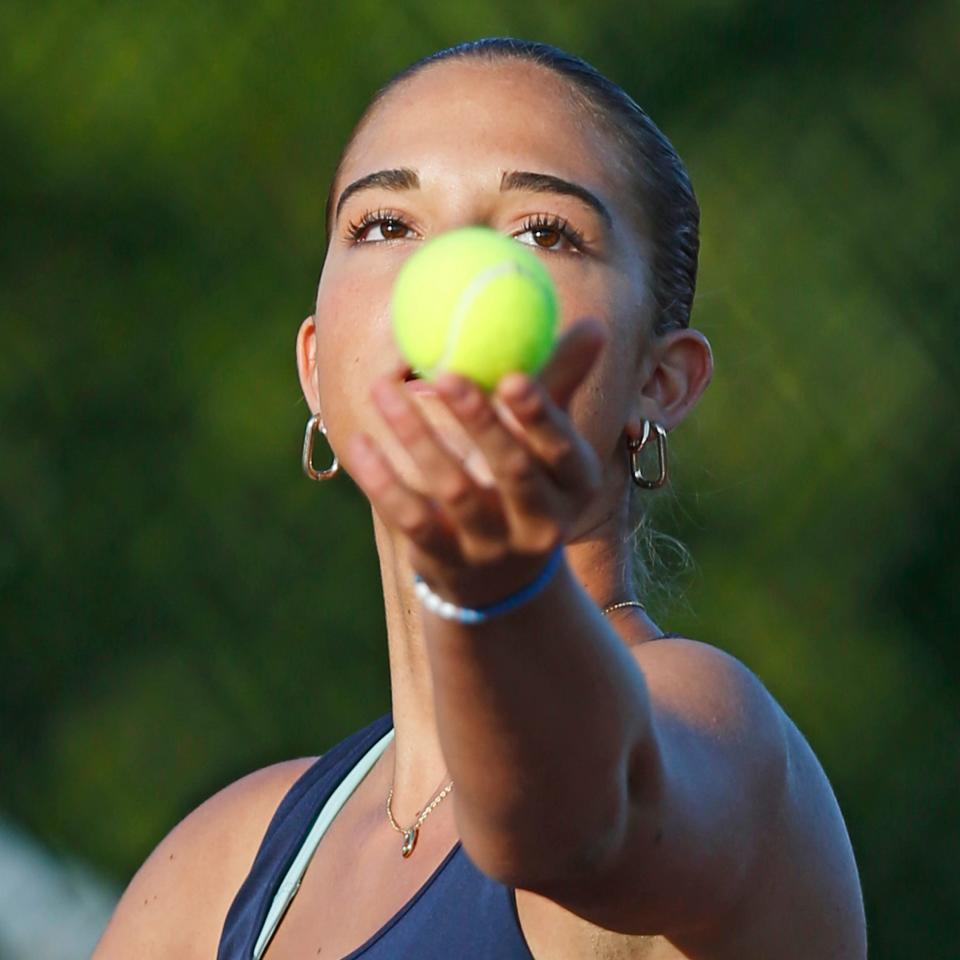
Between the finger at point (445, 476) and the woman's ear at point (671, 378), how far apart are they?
2.46 feet

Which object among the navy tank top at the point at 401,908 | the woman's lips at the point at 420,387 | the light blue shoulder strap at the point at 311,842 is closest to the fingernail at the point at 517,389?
the woman's lips at the point at 420,387

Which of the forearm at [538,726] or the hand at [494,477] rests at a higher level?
the hand at [494,477]

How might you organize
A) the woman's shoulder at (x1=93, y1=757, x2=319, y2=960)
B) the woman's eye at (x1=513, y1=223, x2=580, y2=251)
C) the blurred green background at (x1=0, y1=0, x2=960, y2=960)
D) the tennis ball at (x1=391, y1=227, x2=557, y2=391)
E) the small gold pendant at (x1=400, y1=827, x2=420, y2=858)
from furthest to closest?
the blurred green background at (x1=0, y1=0, x2=960, y2=960) < the woman's shoulder at (x1=93, y1=757, x2=319, y2=960) < the small gold pendant at (x1=400, y1=827, x2=420, y2=858) < the woman's eye at (x1=513, y1=223, x2=580, y2=251) < the tennis ball at (x1=391, y1=227, x2=557, y2=391)

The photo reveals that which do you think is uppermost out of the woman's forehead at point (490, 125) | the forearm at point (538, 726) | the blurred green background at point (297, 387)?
the woman's forehead at point (490, 125)

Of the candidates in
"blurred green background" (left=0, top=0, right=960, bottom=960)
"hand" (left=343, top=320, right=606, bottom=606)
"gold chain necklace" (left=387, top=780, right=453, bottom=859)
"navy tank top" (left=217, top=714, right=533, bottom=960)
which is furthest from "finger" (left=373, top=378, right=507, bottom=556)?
"blurred green background" (left=0, top=0, right=960, bottom=960)

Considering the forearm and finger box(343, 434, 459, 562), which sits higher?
finger box(343, 434, 459, 562)

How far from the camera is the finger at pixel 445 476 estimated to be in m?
0.99

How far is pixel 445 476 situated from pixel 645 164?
85 cm

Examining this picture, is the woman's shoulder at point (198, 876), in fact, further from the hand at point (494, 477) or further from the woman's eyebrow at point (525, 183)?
the hand at point (494, 477)

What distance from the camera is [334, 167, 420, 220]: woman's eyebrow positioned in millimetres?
1685

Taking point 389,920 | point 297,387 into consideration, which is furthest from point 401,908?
point 297,387

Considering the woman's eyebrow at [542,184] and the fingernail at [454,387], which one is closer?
the fingernail at [454,387]

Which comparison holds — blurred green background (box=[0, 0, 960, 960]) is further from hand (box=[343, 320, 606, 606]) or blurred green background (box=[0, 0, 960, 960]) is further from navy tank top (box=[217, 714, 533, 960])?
hand (box=[343, 320, 606, 606])

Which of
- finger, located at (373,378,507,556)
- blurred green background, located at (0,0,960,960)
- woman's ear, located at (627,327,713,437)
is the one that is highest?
finger, located at (373,378,507,556)
